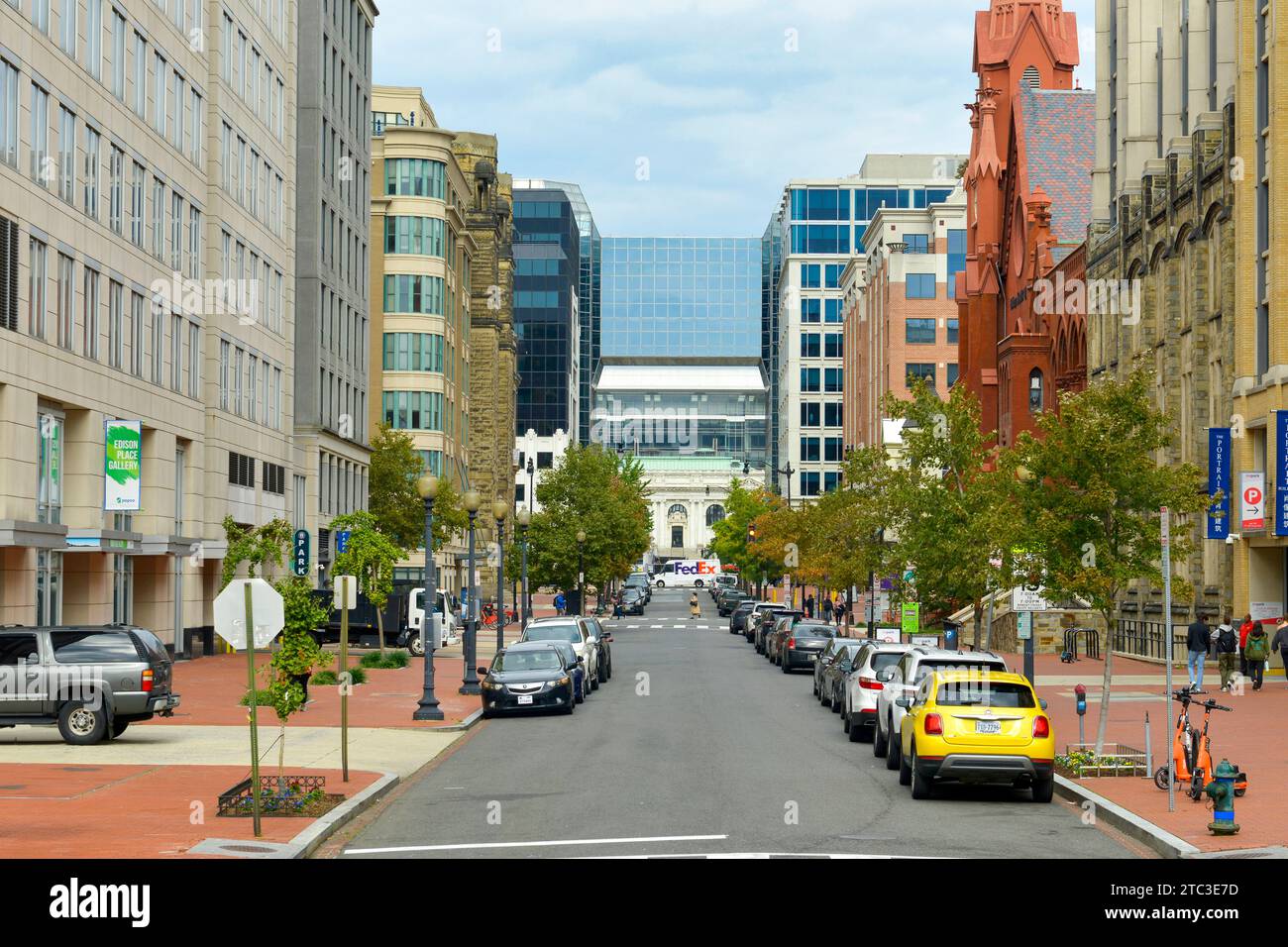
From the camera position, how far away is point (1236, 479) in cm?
4150

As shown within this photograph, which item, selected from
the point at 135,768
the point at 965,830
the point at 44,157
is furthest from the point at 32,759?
the point at 44,157

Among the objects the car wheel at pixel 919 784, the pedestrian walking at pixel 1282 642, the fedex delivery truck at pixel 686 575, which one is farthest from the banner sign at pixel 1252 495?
the fedex delivery truck at pixel 686 575

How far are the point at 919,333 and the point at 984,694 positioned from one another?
97.5m

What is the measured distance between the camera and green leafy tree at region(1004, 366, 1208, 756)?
74.5 ft

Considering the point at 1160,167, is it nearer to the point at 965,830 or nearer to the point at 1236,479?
the point at 1236,479

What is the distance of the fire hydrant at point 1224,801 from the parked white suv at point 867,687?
10.2 meters

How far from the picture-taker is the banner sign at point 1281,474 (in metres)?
38.6

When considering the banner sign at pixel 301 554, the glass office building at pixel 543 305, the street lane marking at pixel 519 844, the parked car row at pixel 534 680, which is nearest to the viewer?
the street lane marking at pixel 519 844

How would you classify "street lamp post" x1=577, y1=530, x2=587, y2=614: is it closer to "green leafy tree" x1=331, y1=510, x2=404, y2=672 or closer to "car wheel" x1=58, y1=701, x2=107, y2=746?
"green leafy tree" x1=331, y1=510, x2=404, y2=672

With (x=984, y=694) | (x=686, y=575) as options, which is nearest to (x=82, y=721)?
(x=984, y=694)

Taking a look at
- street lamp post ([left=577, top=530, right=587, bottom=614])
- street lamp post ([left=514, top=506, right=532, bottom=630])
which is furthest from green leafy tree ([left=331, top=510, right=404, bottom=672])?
street lamp post ([left=577, top=530, right=587, bottom=614])

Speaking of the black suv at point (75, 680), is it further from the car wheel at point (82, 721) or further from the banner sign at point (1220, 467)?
the banner sign at point (1220, 467)

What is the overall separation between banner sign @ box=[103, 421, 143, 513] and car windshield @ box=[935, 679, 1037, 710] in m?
26.6
